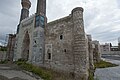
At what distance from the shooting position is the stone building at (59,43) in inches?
356

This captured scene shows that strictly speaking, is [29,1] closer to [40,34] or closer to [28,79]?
[40,34]

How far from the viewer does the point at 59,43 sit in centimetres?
1119

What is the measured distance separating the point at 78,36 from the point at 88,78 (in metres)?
4.02

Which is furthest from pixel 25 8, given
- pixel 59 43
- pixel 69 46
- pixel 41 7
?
pixel 69 46

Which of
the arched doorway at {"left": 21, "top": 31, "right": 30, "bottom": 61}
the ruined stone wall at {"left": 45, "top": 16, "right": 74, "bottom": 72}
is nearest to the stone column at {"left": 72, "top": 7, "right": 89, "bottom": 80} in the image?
the ruined stone wall at {"left": 45, "top": 16, "right": 74, "bottom": 72}

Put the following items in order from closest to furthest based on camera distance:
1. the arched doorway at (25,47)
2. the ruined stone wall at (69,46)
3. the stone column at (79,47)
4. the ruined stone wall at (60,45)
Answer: the stone column at (79,47)
the ruined stone wall at (69,46)
the ruined stone wall at (60,45)
the arched doorway at (25,47)

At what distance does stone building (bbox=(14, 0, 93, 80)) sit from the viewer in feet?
29.6

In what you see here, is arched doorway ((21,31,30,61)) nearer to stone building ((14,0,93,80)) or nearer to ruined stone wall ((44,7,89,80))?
stone building ((14,0,93,80))

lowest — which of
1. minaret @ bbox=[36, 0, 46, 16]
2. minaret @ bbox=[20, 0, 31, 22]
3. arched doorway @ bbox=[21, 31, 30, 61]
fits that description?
arched doorway @ bbox=[21, 31, 30, 61]

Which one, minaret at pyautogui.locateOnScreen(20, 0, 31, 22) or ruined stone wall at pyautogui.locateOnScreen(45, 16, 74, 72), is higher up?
minaret at pyautogui.locateOnScreen(20, 0, 31, 22)

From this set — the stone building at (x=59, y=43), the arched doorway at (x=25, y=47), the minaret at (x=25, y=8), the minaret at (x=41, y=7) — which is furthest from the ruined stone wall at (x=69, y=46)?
the minaret at (x=25, y=8)

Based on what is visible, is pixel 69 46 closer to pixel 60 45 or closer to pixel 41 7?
pixel 60 45

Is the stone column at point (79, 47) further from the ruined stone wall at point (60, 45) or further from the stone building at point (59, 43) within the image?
the ruined stone wall at point (60, 45)

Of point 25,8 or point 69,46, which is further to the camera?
point 25,8
